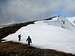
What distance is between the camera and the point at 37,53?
45.1 meters

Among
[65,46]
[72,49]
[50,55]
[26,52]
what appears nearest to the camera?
[50,55]

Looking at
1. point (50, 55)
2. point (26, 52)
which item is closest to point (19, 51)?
point (26, 52)

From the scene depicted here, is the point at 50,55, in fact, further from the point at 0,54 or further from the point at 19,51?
the point at 0,54

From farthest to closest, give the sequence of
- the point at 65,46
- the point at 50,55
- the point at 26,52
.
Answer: the point at 65,46 < the point at 26,52 < the point at 50,55

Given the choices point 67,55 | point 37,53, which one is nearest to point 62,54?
point 67,55

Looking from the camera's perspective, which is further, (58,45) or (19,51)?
(58,45)

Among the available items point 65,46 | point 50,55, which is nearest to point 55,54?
point 50,55

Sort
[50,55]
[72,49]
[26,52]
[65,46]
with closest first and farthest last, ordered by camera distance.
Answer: [50,55] → [26,52] → [72,49] → [65,46]

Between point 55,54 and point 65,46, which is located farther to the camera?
point 65,46

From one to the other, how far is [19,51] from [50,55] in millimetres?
8153

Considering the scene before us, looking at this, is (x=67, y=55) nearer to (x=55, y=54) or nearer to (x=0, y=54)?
(x=55, y=54)

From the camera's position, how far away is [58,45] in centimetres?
5725

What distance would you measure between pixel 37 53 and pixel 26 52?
3259 mm

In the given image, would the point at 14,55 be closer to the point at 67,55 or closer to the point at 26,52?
the point at 26,52
